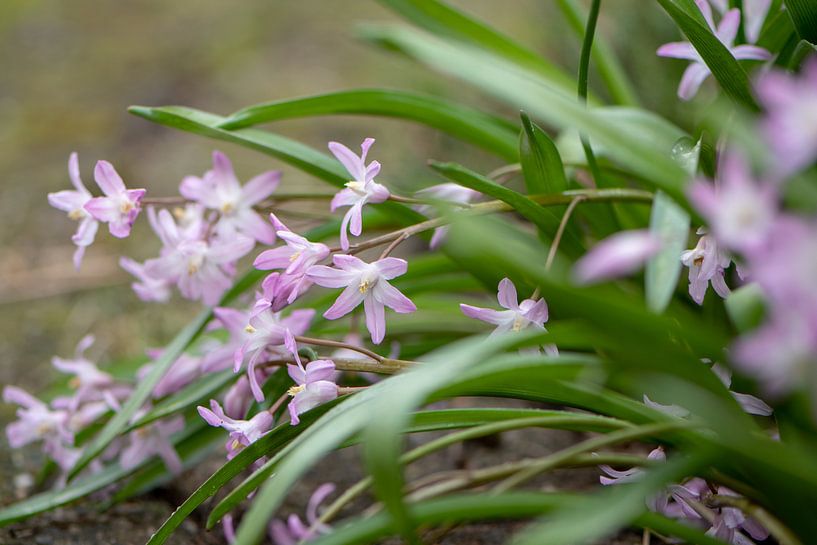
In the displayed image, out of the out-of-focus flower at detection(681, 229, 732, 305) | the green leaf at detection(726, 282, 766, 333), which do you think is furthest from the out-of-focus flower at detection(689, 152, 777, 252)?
the out-of-focus flower at detection(681, 229, 732, 305)

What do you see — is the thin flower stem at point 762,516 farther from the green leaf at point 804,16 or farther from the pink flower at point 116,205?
the pink flower at point 116,205

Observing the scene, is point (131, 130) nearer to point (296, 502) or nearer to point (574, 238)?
point (296, 502)

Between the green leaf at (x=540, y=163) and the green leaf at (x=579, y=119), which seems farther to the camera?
the green leaf at (x=540, y=163)

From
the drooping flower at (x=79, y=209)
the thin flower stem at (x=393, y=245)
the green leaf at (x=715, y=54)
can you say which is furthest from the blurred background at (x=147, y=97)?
the green leaf at (x=715, y=54)

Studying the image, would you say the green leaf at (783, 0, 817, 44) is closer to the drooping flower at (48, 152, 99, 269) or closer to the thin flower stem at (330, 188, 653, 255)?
the thin flower stem at (330, 188, 653, 255)

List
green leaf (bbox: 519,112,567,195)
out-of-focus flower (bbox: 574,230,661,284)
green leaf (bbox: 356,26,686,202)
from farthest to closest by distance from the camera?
green leaf (bbox: 519,112,567,195)
green leaf (bbox: 356,26,686,202)
out-of-focus flower (bbox: 574,230,661,284)

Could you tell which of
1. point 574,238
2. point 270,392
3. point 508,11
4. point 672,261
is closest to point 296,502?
point 270,392

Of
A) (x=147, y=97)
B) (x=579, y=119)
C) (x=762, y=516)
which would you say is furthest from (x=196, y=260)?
(x=147, y=97)
